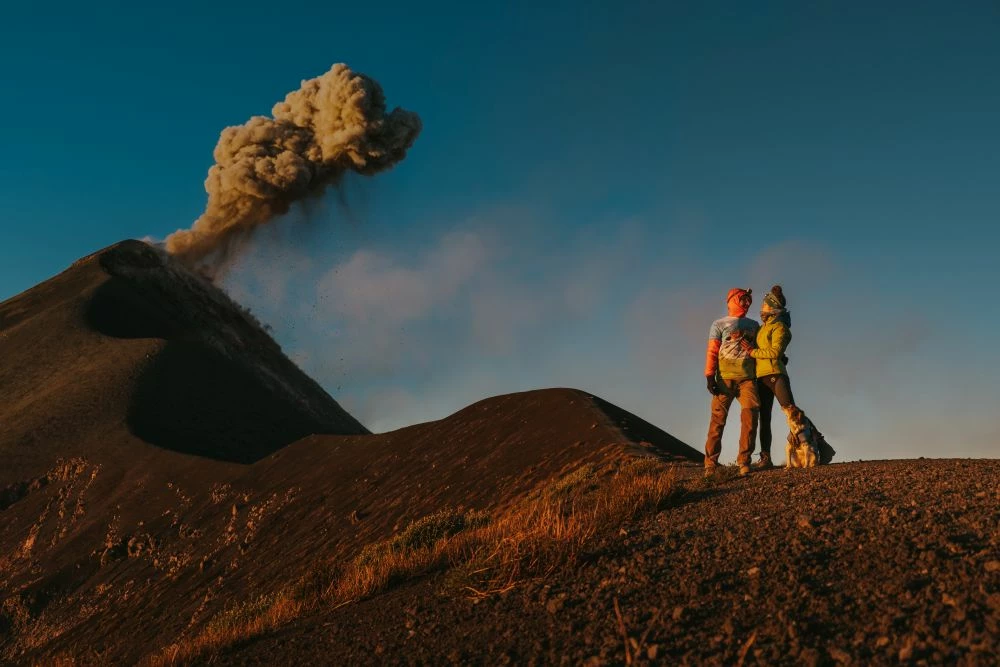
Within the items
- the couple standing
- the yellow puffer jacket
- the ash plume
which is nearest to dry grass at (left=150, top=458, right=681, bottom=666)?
the couple standing

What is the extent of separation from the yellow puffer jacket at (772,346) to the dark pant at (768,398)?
110 mm

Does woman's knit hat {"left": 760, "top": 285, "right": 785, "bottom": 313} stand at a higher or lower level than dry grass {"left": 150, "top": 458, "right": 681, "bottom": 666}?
higher

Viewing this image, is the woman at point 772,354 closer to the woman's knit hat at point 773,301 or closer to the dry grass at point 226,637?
the woman's knit hat at point 773,301

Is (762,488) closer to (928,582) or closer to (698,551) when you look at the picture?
(698,551)

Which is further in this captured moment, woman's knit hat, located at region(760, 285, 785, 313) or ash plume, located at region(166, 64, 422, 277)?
ash plume, located at region(166, 64, 422, 277)

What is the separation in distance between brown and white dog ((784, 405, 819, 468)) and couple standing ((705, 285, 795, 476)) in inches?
5.2

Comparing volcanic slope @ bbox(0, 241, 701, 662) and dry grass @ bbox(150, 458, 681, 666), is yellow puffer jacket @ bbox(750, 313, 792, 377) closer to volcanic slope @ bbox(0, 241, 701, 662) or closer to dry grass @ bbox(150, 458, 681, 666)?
dry grass @ bbox(150, 458, 681, 666)

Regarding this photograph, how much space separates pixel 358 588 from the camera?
6.55 m

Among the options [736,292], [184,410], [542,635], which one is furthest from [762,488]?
[184,410]

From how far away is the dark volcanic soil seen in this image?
11.6 ft

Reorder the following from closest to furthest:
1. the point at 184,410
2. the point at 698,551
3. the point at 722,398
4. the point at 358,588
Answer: the point at 698,551 < the point at 358,588 < the point at 722,398 < the point at 184,410

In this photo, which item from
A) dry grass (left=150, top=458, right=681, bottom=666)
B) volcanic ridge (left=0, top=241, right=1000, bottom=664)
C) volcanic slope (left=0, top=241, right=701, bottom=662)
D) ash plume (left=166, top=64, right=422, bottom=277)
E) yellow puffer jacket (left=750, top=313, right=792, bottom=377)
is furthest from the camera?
ash plume (left=166, top=64, right=422, bottom=277)

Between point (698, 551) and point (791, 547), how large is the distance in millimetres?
614

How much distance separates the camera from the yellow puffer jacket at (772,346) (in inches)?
349
